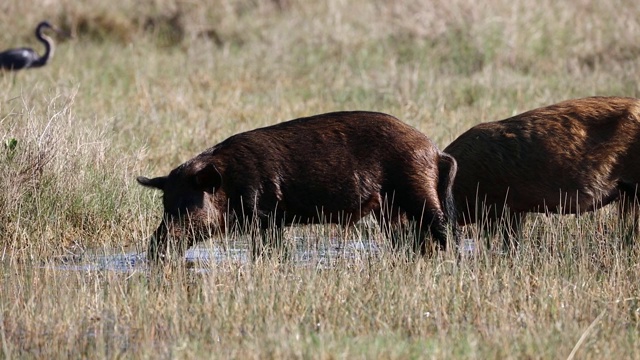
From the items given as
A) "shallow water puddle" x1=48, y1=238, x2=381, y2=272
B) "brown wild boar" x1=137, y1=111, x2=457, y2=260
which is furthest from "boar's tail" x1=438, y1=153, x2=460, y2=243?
"shallow water puddle" x1=48, y1=238, x2=381, y2=272

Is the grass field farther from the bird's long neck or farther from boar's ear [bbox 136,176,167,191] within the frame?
boar's ear [bbox 136,176,167,191]

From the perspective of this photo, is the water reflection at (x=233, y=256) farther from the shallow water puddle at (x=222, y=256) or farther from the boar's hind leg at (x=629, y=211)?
the boar's hind leg at (x=629, y=211)

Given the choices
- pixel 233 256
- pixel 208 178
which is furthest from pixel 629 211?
pixel 208 178

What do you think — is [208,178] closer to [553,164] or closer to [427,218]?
[427,218]

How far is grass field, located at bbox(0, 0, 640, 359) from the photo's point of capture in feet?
19.4

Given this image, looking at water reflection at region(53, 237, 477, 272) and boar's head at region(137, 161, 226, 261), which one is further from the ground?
boar's head at region(137, 161, 226, 261)

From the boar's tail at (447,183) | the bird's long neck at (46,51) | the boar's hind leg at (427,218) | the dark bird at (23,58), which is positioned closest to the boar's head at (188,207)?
the boar's hind leg at (427,218)

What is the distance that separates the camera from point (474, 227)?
8.39 metres

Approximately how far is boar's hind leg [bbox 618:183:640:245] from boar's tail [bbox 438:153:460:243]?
3.78 feet

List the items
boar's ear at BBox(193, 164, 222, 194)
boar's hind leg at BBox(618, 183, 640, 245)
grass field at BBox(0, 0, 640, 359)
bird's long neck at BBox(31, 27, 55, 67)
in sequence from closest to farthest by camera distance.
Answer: grass field at BBox(0, 0, 640, 359) < boar's ear at BBox(193, 164, 222, 194) < boar's hind leg at BBox(618, 183, 640, 245) < bird's long neck at BBox(31, 27, 55, 67)

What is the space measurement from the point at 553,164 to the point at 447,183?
760 millimetres

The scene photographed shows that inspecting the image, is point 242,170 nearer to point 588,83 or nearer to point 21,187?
point 21,187

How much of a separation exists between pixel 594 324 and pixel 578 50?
39.3 ft

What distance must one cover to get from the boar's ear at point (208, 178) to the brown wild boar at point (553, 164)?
1761 millimetres
